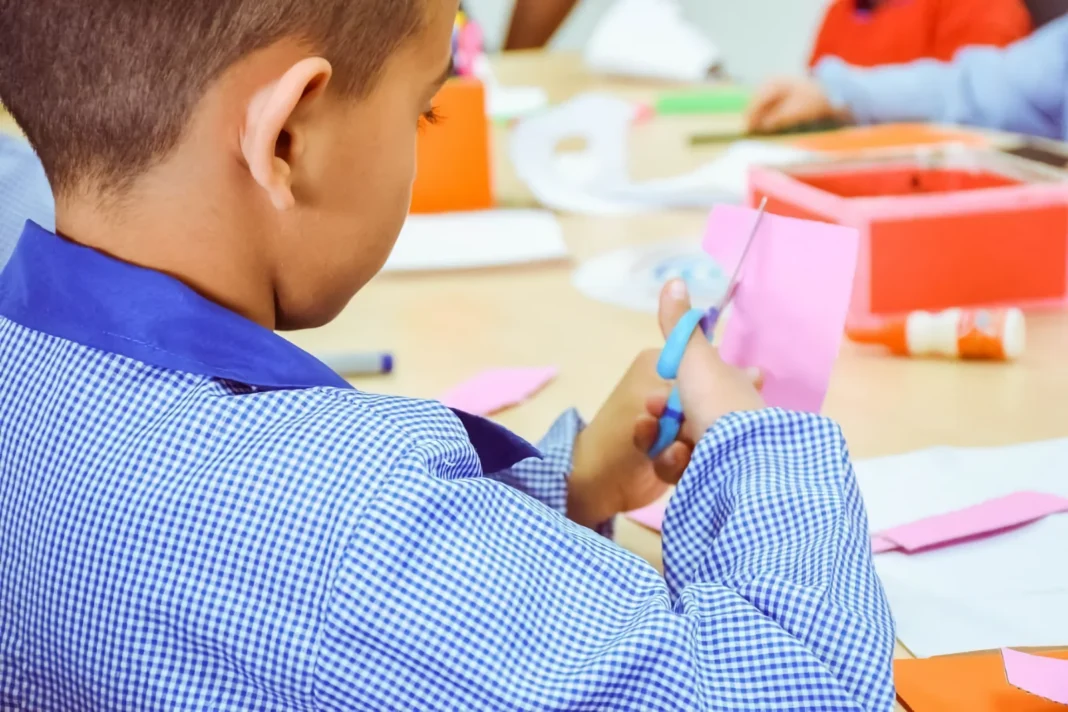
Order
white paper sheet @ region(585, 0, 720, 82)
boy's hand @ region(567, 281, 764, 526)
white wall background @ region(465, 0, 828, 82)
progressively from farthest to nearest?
white wall background @ region(465, 0, 828, 82) < white paper sheet @ region(585, 0, 720, 82) < boy's hand @ region(567, 281, 764, 526)

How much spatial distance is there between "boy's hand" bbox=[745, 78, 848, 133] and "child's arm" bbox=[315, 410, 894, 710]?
1.27 m

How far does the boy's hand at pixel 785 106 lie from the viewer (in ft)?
5.54

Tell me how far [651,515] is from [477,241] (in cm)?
57

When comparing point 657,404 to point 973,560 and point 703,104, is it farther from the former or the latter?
point 703,104

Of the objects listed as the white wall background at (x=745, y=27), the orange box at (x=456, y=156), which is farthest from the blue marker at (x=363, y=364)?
the white wall background at (x=745, y=27)

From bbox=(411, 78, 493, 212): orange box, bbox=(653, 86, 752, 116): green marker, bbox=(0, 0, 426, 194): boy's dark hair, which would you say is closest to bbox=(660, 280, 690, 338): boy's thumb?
bbox=(0, 0, 426, 194): boy's dark hair

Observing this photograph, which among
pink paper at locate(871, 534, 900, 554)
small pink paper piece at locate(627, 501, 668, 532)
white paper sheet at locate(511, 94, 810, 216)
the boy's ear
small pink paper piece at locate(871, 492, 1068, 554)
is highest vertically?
the boy's ear

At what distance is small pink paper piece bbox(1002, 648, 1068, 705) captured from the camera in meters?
0.47

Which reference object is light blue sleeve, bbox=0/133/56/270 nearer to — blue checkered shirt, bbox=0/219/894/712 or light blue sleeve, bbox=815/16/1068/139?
blue checkered shirt, bbox=0/219/894/712

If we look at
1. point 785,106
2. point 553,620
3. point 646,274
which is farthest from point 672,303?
point 785,106

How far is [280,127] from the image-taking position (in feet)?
1.56

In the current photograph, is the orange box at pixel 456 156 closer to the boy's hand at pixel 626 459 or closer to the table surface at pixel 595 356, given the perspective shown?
the table surface at pixel 595 356

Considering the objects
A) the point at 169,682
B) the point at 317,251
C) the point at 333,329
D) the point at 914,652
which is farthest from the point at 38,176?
the point at 914,652

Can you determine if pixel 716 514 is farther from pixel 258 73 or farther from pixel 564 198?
pixel 564 198
